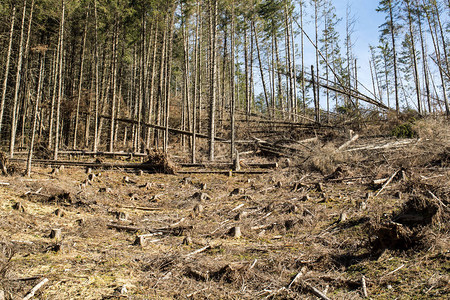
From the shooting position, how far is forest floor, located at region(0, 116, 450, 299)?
2959 millimetres

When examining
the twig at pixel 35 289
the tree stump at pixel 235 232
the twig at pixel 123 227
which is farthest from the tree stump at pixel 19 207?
the tree stump at pixel 235 232

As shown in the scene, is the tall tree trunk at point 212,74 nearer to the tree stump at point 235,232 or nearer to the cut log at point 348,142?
the cut log at point 348,142

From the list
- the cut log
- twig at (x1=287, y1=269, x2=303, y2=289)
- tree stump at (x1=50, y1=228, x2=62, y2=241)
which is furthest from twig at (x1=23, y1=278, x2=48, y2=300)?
the cut log

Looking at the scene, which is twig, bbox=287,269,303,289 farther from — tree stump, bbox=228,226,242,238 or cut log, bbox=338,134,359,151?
cut log, bbox=338,134,359,151

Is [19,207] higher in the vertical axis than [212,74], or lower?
lower

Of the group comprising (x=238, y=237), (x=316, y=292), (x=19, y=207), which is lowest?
(x=316, y=292)

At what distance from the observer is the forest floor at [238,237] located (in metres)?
2.96

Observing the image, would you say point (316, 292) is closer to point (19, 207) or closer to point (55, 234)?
point (55, 234)

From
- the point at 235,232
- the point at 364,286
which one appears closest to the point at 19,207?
the point at 235,232

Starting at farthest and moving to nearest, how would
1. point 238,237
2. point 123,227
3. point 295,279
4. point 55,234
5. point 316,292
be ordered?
point 123,227 < point 238,237 < point 55,234 < point 295,279 < point 316,292

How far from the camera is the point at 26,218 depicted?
4980 mm

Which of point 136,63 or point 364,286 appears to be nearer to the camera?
point 364,286

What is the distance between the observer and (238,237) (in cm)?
474

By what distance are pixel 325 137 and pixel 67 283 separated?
38.6ft
